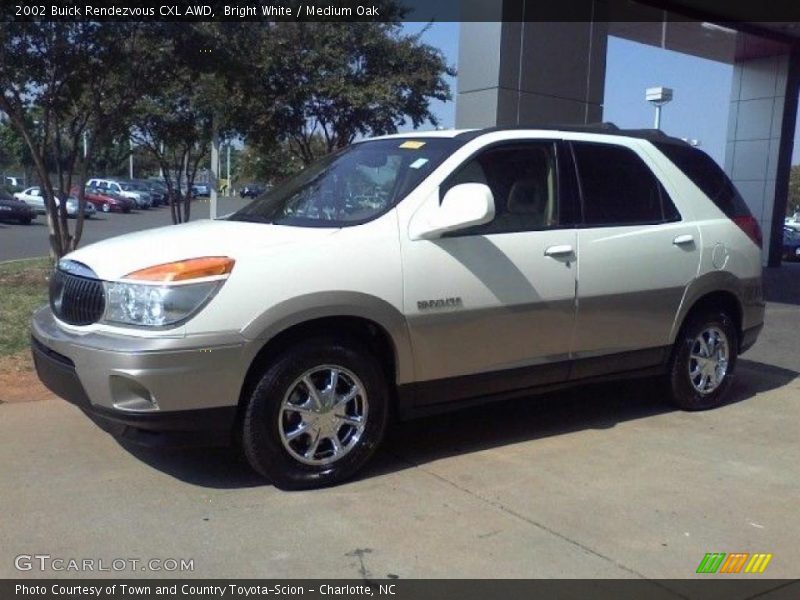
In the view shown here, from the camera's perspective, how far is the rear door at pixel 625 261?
5.11 m

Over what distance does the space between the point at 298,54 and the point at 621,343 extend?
484 inches

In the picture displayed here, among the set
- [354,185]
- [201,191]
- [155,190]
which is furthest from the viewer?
[201,191]

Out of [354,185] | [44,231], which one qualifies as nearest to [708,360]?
[354,185]

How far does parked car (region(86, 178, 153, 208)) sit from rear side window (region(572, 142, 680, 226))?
44262 mm

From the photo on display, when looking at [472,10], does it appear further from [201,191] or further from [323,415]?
[201,191]

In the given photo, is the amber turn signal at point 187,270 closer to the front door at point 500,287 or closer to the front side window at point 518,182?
the front door at point 500,287

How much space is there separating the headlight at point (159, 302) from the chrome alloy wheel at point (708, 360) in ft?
11.6

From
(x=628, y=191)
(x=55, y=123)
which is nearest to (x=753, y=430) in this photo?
(x=628, y=191)

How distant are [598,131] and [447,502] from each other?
273 centimetres

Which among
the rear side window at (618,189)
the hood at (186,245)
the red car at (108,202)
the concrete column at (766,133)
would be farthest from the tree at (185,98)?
the red car at (108,202)

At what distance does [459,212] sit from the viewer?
4367 millimetres

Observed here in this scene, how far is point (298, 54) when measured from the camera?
1603 centimetres
